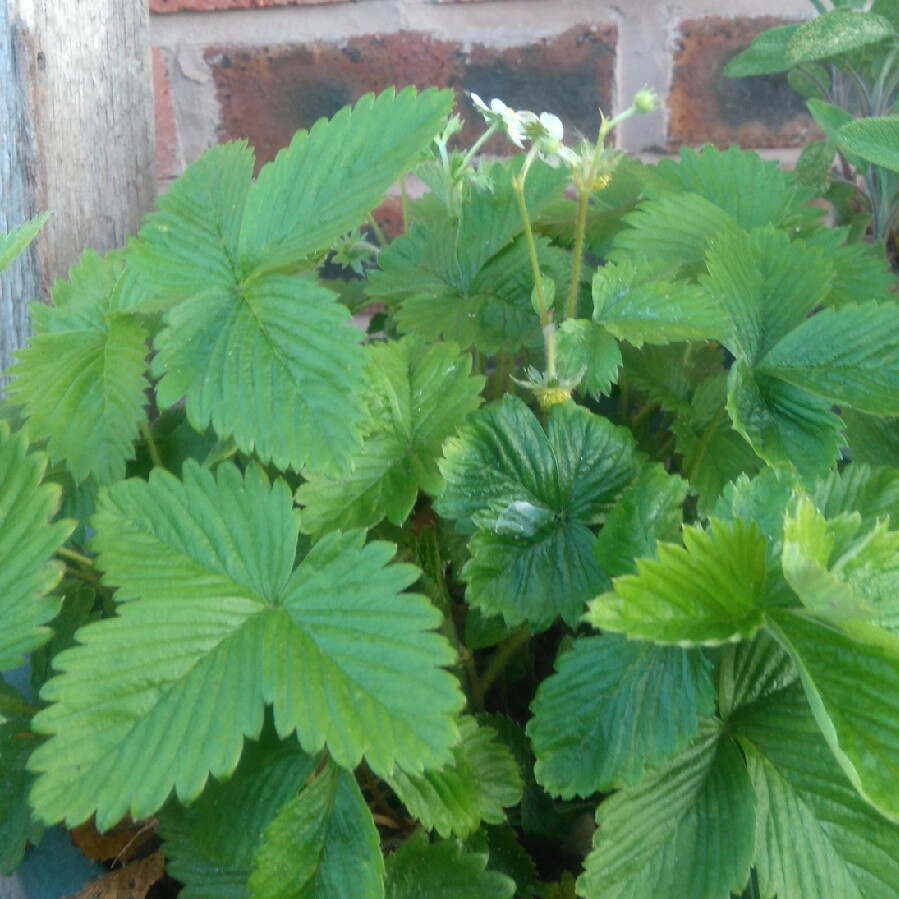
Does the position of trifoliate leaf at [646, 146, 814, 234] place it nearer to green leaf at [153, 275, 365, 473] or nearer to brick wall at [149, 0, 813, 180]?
green leaf at [153, 275, 365, 473]

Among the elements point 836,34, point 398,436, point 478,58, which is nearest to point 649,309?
point 398,436

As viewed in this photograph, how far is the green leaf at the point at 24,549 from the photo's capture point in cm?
42

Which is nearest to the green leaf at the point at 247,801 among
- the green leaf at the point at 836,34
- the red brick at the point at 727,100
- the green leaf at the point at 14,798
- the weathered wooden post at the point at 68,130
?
the green leaf at the point at 14,798

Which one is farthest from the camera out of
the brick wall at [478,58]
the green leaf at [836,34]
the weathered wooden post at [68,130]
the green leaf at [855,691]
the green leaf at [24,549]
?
the brick wall at [478,58]

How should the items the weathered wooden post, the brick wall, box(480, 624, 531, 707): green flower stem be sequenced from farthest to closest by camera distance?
the brick wall
the weathered wooden post
box(480, 624, 531, 707): green flower stem

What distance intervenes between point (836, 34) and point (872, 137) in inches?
9.2

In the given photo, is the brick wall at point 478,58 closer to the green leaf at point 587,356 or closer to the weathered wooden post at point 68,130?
the weathered wooden post at point 68,130

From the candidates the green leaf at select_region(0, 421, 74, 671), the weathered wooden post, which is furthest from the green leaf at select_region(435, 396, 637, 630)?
the weathered wooden post

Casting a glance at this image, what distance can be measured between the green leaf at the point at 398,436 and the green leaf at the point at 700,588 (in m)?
0.16

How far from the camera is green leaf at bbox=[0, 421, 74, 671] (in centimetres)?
42

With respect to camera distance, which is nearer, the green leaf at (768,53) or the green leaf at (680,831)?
the green leaf at (680,831)

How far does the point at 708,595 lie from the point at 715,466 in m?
0.20

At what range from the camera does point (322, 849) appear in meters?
0.43

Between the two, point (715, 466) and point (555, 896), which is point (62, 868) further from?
point (715, 466)
